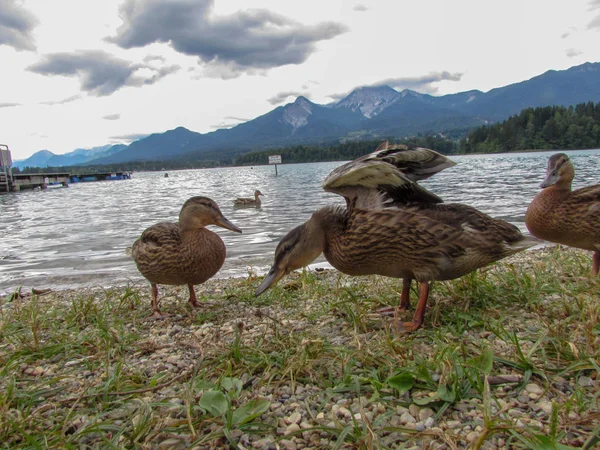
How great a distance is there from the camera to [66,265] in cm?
885

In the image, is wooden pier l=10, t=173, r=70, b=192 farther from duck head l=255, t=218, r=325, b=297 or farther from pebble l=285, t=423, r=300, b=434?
pebble l=285, t=423, r=300, b=434

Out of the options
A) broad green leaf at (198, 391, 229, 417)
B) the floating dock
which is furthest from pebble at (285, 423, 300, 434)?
the floating dock

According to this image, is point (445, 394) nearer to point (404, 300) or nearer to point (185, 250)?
point (404, 300)

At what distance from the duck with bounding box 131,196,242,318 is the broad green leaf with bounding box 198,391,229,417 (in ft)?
6.80

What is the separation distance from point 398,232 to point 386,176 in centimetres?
43

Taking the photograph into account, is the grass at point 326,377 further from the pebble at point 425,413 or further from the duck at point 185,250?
the duck at point 185,250

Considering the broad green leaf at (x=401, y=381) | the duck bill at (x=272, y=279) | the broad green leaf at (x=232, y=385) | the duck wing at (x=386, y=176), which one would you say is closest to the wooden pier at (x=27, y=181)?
the duck bill at (x=272, y=279)

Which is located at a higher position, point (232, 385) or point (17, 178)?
point (17, 178)

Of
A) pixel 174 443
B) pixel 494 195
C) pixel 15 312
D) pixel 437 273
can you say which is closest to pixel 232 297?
pixel 15 312

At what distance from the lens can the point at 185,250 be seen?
407cm

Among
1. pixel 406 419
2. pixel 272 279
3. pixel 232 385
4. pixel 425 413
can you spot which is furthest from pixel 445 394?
pixel 272 279

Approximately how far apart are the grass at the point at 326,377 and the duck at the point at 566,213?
0.61 m

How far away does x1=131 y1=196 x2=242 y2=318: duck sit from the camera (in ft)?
13.3

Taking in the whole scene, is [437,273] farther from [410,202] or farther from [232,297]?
[232,297]
